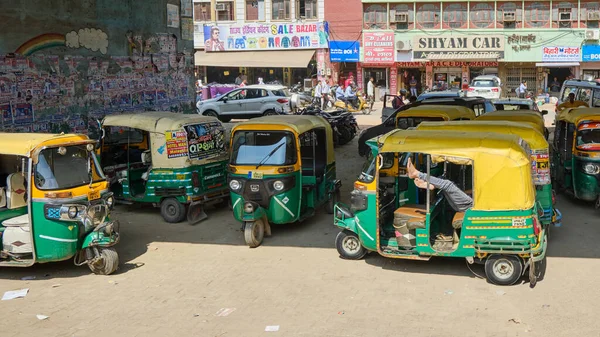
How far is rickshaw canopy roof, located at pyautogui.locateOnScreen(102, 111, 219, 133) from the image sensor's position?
11891 mm

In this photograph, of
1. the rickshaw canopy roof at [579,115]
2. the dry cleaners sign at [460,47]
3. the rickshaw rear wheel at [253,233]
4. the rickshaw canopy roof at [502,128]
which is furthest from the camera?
the dry cleaners sign at [460,47]

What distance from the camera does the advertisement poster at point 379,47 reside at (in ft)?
135

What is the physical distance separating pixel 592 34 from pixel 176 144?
34289 mm

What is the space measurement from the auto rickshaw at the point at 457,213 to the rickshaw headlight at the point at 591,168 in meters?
3.62

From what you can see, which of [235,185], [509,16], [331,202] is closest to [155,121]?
[235,185]

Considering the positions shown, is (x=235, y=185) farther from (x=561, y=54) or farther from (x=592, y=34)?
(x=592, y=34)

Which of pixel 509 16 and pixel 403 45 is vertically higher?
pixel 509 16

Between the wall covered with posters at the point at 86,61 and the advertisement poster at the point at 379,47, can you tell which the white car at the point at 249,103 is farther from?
the advertisement poster at the point at 379,47

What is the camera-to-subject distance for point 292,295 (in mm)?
8164

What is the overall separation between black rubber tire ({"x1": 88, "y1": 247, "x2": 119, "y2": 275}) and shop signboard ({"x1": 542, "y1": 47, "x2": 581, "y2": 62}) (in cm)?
3595

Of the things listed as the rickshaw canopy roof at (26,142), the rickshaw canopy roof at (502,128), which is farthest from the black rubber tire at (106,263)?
the rickshaw canopy roof at (502,128)

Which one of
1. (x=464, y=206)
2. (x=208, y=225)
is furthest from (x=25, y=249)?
(x=464, y=206)

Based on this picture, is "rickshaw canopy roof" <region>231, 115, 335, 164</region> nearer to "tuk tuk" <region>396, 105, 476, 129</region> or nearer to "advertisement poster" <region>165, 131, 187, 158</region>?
"advertisement poster" <region>165, 131, 187, 158</region>

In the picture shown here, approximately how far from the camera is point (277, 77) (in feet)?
140
